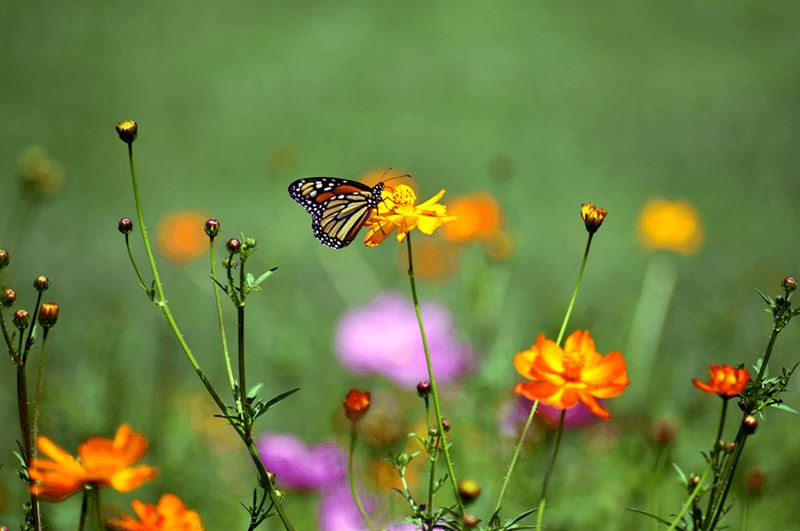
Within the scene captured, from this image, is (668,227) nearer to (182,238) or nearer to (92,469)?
(182,238)

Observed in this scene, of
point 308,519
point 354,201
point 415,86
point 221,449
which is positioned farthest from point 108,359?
point 415,86

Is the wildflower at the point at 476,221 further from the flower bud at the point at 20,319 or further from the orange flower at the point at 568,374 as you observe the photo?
the flower bud at the point at 20,319

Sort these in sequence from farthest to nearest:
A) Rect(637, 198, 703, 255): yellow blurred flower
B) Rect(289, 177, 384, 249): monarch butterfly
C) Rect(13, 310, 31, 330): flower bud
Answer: Rect(637, 198, 703, 255): yellow blurred flower < Rect(289, 177, 384, 249): monarch butterfly < Rect(13, 310, 31, 330): flower bud

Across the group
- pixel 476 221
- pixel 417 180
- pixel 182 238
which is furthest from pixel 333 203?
pixel 417 180

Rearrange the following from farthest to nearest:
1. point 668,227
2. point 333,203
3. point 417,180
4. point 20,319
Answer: point 417,180 < point 668,227 < point 333,203 < point 20,319

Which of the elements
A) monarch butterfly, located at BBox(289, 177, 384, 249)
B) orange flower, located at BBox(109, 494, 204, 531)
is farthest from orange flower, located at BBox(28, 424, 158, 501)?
monarch butterfly, located at BBox(289, 177, 384, 249)

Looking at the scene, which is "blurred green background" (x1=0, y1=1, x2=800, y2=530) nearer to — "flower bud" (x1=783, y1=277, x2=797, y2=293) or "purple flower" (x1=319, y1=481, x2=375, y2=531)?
"purple flower" (x1=319, y1=481, x2=375, y2=531)

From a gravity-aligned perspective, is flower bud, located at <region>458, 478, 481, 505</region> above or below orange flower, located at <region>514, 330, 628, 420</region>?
below
